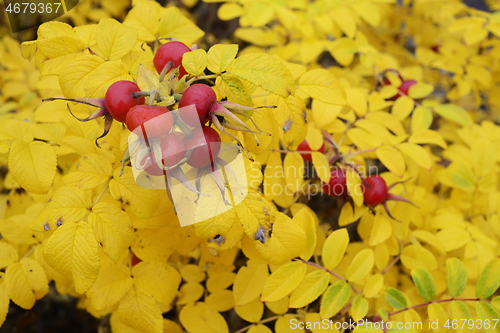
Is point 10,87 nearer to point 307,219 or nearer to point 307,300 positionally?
point 307,219

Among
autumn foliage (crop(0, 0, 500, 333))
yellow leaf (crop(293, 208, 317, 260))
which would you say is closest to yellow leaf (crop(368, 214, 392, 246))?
autumn foliage (crop(0, 0, 500, 333))

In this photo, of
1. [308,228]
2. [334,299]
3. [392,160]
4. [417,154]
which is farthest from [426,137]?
[334,299]

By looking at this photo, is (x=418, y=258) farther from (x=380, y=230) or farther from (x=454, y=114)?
(x=454, y=114)

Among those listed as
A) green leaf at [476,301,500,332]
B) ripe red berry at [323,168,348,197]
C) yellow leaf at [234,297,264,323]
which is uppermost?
ripe red berry at [323,168,348,197]

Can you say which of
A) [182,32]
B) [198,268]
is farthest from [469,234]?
[182,32]

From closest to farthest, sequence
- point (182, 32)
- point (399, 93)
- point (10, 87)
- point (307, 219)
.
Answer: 1. point (307, 219)
2. point (182, 32)
3. point (399, 93)
4. point (10, 87)

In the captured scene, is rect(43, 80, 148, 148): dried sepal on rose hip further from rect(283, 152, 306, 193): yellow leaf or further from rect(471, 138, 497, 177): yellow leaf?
rect(471, 138, 497, 177): yellow leaf

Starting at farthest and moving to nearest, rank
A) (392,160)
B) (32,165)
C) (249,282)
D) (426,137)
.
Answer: (426,137), (392,160), (249,282), (32,165)
